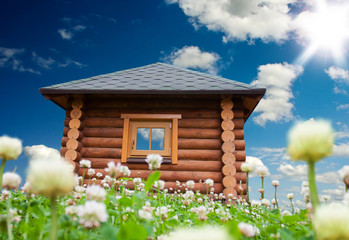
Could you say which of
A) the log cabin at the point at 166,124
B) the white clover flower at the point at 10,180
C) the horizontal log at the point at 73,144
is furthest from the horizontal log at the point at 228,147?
the white clover flower at the point at 10,180

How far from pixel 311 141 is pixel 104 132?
6946mm

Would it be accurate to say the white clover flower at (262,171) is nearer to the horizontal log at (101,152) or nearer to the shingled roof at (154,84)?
the shingled roof at (154,84)

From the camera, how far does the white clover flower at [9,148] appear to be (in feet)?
4.48

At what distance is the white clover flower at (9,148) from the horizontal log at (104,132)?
233 inches

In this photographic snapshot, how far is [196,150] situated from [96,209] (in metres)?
6.01

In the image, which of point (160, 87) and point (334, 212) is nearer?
point (334, 212)

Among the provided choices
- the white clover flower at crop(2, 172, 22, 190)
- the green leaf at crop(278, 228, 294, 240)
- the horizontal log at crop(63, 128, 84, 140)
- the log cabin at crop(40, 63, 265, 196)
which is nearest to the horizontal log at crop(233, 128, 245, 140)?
the log cabin at crop(40, 63, 265, 196)

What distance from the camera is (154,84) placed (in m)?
7.54

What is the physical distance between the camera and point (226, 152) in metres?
6.76

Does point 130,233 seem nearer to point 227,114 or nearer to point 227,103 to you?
point 227,114

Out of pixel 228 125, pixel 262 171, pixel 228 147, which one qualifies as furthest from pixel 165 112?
pixel 262 171

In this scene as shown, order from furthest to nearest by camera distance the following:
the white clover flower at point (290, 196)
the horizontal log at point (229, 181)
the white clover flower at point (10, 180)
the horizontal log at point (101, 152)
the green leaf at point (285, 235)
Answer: the horizontal log at point (101, 152) < the horizontal log at point (229, 181) < the white clover flower at point (290, 196) < the white clover flower at point (10, 180) < the green leaf at point (285, 235)

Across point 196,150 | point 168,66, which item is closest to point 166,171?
point 196,150

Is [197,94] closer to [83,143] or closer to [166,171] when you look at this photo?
[166,171]
